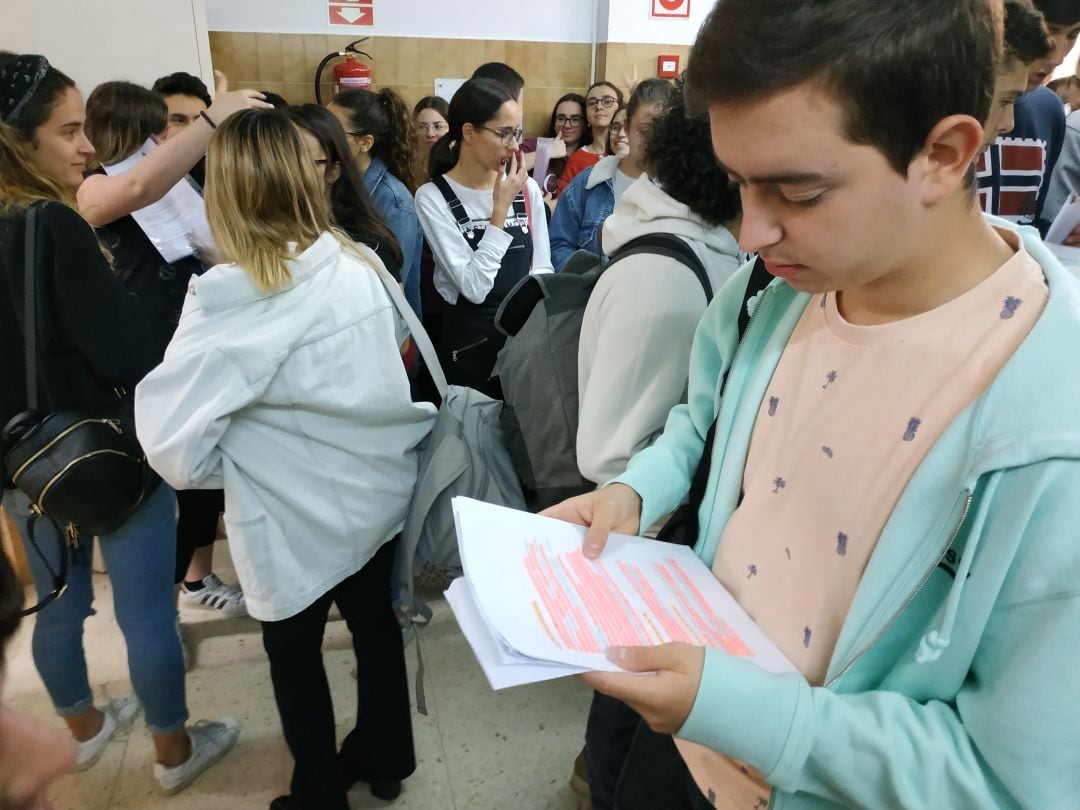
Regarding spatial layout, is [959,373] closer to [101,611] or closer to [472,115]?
[472,115]

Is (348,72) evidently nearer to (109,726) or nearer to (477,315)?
(477,315)

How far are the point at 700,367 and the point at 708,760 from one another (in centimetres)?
52

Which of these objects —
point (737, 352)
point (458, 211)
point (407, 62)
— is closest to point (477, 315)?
point (458, 211)

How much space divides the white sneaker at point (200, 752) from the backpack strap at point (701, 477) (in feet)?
4.91

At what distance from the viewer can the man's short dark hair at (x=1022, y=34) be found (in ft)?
3.23

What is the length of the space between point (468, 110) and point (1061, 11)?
1.80m

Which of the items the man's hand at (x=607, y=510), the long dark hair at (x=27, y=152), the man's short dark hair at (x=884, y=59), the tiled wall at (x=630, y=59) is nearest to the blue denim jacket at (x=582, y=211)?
the long dark hair at (x=27, y=152)

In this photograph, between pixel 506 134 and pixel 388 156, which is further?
pixel 388 156

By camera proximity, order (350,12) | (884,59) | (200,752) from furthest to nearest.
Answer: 1. (350,12)
2. (200,752)
3. (884,59)

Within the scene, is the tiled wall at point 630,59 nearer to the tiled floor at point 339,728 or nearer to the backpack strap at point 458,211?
A: the backpack strap at point 458,211

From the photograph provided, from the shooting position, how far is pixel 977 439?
63 centimetres

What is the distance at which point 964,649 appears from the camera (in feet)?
2.09

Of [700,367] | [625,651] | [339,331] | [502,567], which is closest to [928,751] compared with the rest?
[625,651]

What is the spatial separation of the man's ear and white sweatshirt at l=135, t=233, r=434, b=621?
1068mm
